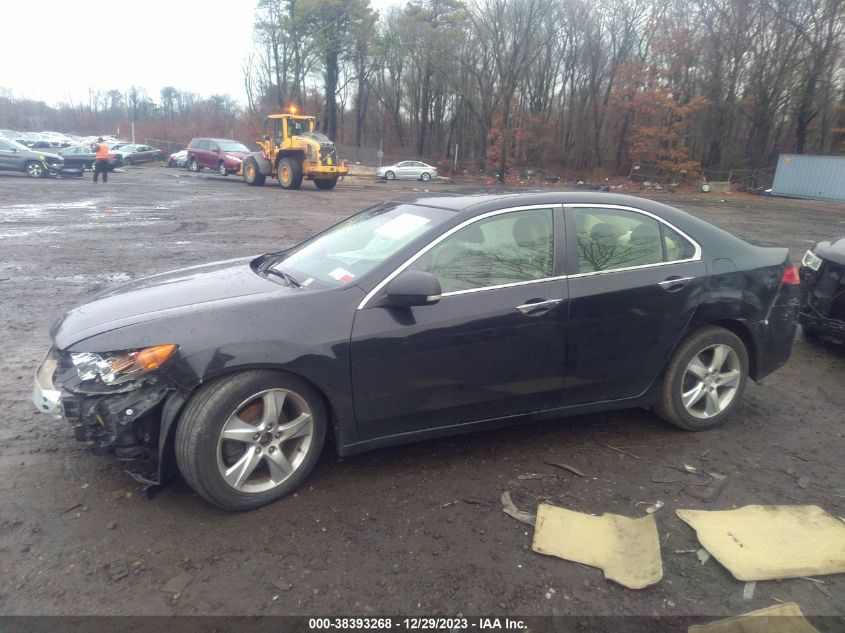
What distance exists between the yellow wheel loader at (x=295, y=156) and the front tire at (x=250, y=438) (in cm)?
2214

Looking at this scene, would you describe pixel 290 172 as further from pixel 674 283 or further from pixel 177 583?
pixel 177 583

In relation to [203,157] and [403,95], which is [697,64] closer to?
[403,95]

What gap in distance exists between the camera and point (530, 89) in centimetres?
5194

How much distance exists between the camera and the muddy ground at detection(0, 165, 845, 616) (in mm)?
2494

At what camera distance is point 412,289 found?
3.12 m

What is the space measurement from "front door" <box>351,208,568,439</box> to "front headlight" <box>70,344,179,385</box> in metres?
0.94

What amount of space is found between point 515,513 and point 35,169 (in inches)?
1123

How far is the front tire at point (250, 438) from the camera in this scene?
2852 mm

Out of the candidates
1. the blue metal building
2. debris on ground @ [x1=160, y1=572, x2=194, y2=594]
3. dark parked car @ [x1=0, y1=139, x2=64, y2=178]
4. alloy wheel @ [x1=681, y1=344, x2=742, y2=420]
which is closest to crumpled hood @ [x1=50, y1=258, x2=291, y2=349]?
debris on ground @ [x1=160, y1=572, x2=194, y2=594]

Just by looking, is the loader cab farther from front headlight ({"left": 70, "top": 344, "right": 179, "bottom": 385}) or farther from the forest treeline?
front headlight ({"left": 70, "top": 344, "right": 179, "bottom": 385})

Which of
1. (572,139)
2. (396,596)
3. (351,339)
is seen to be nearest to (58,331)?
(351,339)

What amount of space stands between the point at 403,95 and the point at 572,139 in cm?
1832

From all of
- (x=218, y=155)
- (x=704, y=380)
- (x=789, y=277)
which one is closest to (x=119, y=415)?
(x=704, y=380)

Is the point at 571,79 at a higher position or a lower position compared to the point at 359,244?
higher
